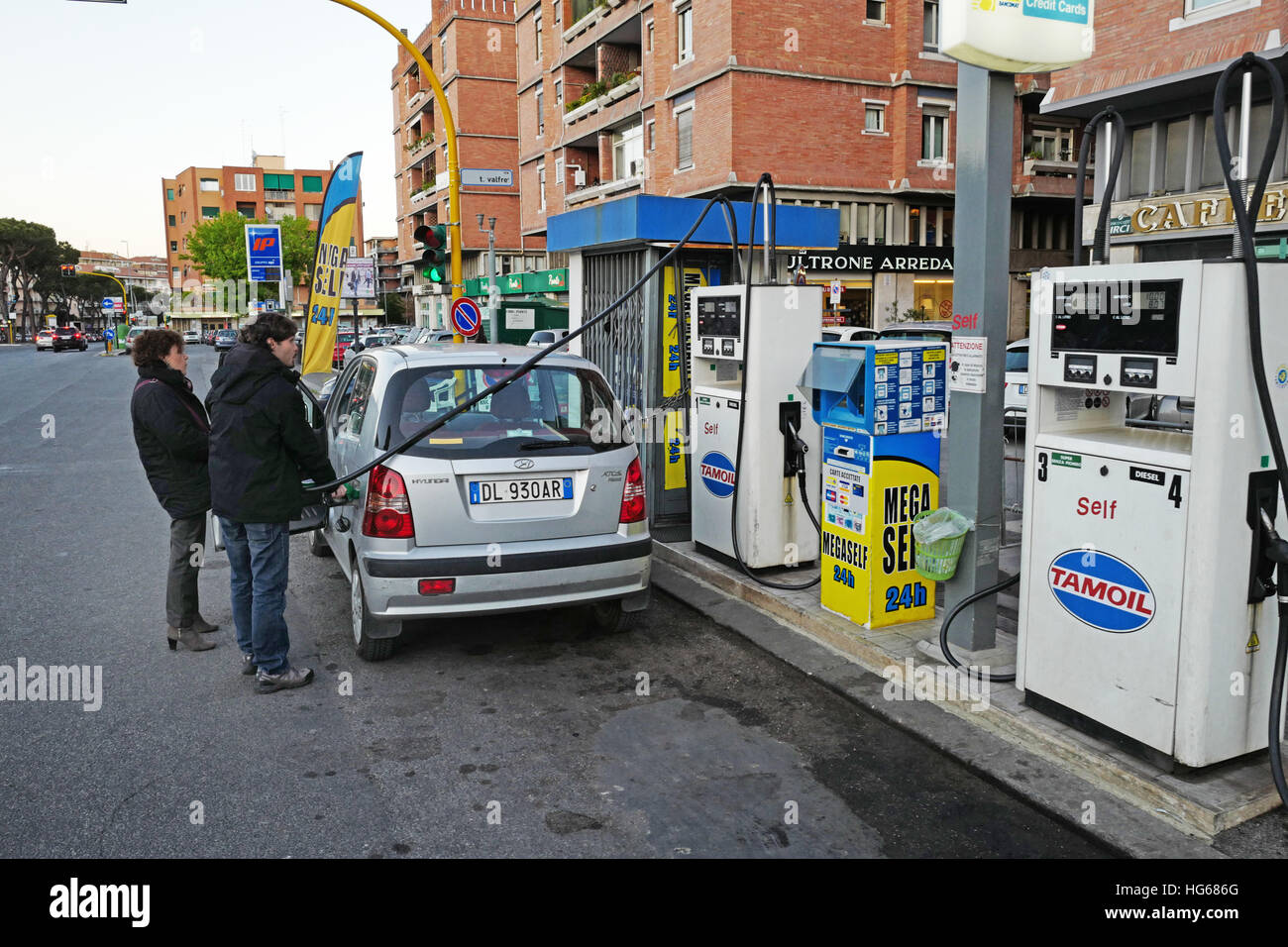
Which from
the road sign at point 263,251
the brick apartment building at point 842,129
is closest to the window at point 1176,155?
the brick apartment building at point 842,129

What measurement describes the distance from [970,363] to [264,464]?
3693 millimetres

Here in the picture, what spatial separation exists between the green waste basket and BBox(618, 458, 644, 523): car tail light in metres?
1.57

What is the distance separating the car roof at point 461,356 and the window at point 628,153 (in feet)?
103

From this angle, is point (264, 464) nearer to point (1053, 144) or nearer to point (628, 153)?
point (628, 153)

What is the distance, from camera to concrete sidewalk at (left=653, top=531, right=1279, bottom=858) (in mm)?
3590

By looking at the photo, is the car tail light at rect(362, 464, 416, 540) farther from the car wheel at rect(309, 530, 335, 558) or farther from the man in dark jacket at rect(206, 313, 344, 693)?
the car wheel at rect(309, 530, 335, 558)

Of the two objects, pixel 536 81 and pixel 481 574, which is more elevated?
pixel 536 81

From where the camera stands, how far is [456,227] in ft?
42.6

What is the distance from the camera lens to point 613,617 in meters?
6.02

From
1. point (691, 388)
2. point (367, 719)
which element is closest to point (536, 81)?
point (691, 388)
